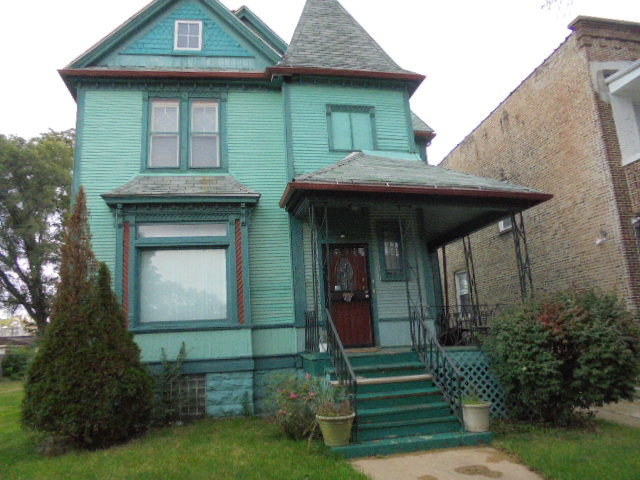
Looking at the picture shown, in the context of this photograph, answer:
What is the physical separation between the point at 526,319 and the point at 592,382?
1.14 metres

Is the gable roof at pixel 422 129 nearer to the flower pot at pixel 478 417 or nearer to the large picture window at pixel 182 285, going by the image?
the large picture window at pixel 182 285

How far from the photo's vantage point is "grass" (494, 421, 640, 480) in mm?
4727

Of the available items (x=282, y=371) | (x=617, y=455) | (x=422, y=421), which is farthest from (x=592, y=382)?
(x=282, y=371)

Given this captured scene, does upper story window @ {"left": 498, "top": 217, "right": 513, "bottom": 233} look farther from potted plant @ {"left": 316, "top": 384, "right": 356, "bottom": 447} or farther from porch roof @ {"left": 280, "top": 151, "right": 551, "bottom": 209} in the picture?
potted plant @ {"left": 316, "top": 384, "right": 356, "bottom": 447}

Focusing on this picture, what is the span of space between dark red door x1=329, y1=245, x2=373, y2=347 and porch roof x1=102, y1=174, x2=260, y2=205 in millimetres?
2076

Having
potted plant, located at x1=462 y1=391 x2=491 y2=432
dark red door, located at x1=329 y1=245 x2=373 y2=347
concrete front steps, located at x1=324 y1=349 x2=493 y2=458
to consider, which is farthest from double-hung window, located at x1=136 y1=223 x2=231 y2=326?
potted plant, located at x1=462 y1=391 x2=491 y2=432

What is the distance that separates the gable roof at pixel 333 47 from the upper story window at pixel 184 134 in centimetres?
178

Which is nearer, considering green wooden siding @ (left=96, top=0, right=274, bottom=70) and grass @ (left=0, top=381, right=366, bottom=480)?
grass @ (left=0, top=381, right=366, bottom=480)

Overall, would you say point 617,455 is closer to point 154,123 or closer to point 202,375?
point 202,375

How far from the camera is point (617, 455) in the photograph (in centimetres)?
523

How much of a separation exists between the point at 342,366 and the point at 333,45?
7606 millimetres

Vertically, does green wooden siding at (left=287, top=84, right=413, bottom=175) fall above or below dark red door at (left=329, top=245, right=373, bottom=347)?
above

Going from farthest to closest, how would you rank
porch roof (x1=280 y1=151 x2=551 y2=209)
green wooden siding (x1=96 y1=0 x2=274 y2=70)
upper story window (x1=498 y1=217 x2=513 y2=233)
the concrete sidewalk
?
upper story window (x1=498 y1=217 x2=513 y2=233) < green wooden siding (x1=96 y1=0 x2=274 y2=70) < porch roof (x1=280 y1=151 x2=551 y2=209) < the concrete sidewalk

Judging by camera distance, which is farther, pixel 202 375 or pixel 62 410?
pixel 202 375
